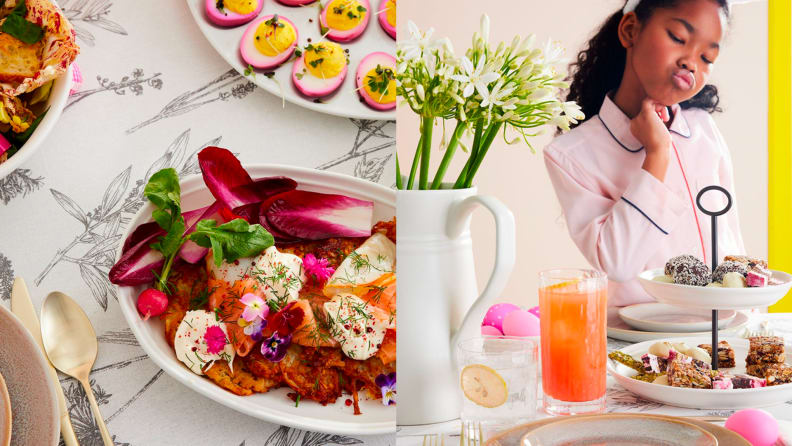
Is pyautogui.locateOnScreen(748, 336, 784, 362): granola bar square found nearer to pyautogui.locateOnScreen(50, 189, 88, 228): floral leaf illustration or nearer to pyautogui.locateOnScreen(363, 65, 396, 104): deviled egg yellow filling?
pyautogui.locateOnScreen(363, 65, 396, 104): deviled egg yellow filling

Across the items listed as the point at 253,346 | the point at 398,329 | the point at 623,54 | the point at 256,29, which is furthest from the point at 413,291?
the point at 623,54

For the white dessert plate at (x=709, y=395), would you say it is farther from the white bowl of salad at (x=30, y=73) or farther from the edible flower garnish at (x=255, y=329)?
the white bowl of salad at (x=30, y=73)

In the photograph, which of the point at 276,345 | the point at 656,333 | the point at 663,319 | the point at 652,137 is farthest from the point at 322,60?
the point at 652,137

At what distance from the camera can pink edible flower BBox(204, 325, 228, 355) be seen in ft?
1.62

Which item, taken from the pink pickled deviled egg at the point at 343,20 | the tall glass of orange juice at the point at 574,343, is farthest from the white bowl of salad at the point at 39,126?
the tall glass of orange juice at the point at 574,343

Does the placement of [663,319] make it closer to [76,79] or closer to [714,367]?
[714,367]

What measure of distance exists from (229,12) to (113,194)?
0.57ft

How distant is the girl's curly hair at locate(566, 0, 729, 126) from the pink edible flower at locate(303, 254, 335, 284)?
153cm

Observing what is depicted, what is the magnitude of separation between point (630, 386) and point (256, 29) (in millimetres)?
545

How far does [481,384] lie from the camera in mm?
617

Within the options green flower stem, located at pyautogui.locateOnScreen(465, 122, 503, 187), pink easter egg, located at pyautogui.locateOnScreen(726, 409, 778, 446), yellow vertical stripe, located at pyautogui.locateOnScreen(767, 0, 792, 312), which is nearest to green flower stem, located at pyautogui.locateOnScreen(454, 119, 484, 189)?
green flower stem, located at pyautogui.locateOnScreen(465, 122, 503, 187)

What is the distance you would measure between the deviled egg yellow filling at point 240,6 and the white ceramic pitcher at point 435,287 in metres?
0.20

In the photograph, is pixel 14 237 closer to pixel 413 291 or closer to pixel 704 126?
pixel 413 291

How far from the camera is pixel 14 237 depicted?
1.60 ft
